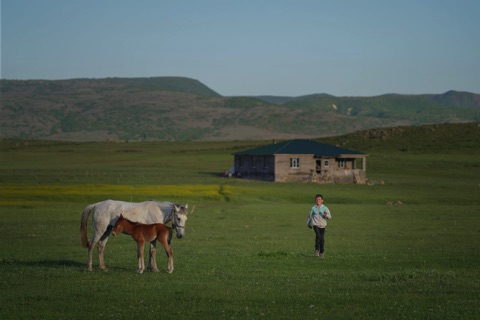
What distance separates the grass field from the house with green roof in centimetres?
1488

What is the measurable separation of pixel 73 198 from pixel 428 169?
173ft

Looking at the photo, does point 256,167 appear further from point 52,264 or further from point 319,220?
point 52,264

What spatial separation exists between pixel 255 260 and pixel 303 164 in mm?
57959

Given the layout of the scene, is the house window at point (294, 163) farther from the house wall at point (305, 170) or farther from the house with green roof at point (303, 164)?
the house wall at point (305, 170)

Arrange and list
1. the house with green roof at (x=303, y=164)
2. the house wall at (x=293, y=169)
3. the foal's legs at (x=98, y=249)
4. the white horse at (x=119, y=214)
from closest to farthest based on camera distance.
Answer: the foal's legs at (x=98, y=249) → the white horse at (x=119, y=214) → the house with green roof at (x=303, y=164) → the house wall at (x=293, y=169)

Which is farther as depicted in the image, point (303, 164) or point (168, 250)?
point (303, 164)

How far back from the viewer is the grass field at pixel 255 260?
1571 centimetres

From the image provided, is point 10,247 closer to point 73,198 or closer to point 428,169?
point 73,198

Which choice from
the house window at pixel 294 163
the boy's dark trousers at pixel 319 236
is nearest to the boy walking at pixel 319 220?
the boy's dark trousers at pixel 319 236

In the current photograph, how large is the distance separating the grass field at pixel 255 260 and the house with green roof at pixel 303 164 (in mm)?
14877

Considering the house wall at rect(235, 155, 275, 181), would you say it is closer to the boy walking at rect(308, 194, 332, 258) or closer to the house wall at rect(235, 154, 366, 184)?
the house wall at rect(235, 154, 366, 184)

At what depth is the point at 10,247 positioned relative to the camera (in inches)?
1103

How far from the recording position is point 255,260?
24.3 meters

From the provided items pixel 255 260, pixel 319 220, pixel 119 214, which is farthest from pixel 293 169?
pixel 119 214
